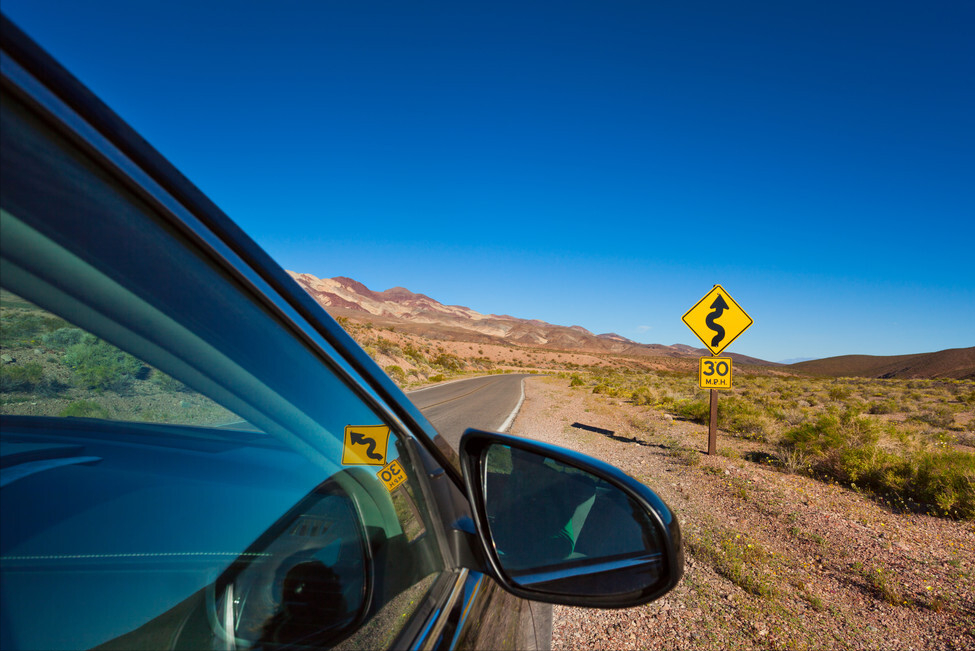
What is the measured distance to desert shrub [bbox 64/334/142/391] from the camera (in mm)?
876

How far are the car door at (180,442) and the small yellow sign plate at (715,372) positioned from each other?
7.74 meters

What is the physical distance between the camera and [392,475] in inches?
49.0

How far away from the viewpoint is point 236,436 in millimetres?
1346

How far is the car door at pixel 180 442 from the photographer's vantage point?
61 centimetres

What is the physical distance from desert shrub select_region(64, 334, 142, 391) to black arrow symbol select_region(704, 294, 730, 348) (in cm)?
869

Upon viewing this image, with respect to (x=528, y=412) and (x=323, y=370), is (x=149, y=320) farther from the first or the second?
(x=528, y=412)

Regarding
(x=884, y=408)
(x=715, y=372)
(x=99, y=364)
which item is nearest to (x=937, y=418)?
(x=884, y=408)

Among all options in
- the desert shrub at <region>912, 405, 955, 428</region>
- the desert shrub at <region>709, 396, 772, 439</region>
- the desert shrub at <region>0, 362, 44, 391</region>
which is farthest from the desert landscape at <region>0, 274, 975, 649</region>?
the desert shrub at <region>912, 405, 955, 428</region>

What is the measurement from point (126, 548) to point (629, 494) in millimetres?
1114

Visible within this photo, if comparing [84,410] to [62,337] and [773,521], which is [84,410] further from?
[773,521]

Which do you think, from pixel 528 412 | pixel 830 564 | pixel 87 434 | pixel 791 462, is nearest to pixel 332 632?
pixel 87 434

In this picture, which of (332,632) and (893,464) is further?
(893,464)

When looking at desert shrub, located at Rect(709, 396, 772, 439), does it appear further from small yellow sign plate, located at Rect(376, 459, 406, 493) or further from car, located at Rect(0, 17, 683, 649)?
small yellow sign plate, located at Rect(376, 459, 406, 493)

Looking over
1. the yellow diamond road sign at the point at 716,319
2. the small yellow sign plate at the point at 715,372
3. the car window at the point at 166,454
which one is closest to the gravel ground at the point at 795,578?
the small yellow sign plate at the point at 715,372
